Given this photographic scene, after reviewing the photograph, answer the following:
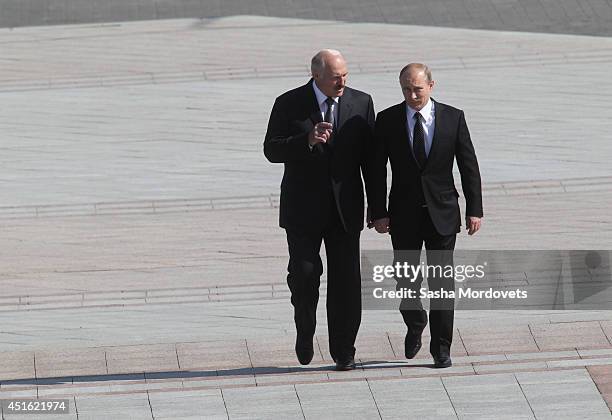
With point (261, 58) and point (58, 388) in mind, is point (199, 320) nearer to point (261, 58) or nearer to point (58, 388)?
point (58, 388)

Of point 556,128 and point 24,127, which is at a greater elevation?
point 556,128

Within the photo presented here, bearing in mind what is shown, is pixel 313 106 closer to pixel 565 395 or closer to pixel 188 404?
pixel 188 404

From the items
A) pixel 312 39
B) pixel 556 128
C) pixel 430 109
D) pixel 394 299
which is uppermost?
pixel 430 109

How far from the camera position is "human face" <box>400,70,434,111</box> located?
722 cm

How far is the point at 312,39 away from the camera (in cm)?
1650

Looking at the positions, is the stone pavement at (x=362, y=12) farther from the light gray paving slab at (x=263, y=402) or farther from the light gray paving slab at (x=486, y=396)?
the light gray paving slab at (x=263, y=402)

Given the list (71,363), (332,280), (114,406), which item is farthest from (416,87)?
(71,363)

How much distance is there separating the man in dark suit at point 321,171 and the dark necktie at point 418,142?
226 millimetres

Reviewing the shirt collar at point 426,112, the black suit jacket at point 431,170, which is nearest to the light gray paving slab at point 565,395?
the black suit jacket at point 431,170

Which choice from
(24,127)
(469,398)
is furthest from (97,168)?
(469,398)

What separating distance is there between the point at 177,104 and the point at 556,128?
364cm

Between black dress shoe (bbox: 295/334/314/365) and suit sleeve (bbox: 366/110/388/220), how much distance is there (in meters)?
0.79

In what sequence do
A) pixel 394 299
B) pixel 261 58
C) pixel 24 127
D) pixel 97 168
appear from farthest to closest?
pixel 261 58
pixel 24 127
pixel 97 168
pixel 394 299

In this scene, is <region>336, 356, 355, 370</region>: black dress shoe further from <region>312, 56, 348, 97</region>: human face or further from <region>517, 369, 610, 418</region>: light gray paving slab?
<region>312, 56, 348, 97</region>: human face
